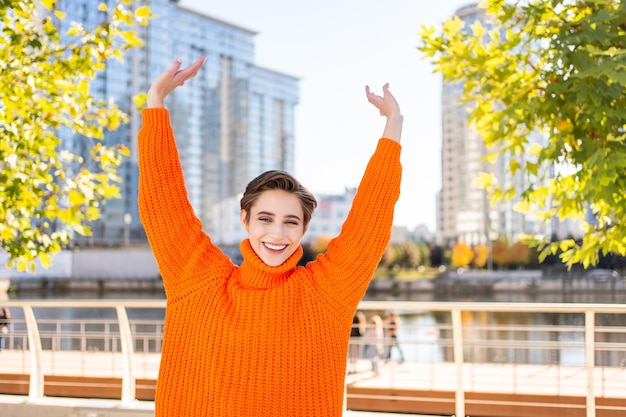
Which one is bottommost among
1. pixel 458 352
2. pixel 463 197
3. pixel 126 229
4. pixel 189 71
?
pixel 458 352

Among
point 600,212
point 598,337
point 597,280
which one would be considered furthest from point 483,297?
point 600,212

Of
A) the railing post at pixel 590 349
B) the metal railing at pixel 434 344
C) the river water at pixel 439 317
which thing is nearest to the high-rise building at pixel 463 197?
the river water at pixel 439 317

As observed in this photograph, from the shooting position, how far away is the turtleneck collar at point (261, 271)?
1.56 meters

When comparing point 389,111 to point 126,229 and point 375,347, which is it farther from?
point 126,229

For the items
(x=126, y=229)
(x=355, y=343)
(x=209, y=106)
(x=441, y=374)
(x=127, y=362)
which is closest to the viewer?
(x=127, y=362)

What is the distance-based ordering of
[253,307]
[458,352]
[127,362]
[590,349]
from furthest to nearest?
[127,362] < [458,352] < [590,349] < [253,307]

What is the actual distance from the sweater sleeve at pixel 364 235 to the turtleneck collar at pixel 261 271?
69mm

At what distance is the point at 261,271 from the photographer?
5.13 feet

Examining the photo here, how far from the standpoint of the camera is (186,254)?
1617 mm

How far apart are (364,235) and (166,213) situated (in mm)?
459

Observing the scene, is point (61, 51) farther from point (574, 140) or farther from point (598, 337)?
point (598, 337)

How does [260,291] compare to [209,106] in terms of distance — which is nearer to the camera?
[260,291]

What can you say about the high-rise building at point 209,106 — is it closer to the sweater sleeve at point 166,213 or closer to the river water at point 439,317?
the river water at point 439,317

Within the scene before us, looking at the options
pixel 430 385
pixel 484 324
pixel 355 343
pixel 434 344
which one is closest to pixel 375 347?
pixel 430 385
